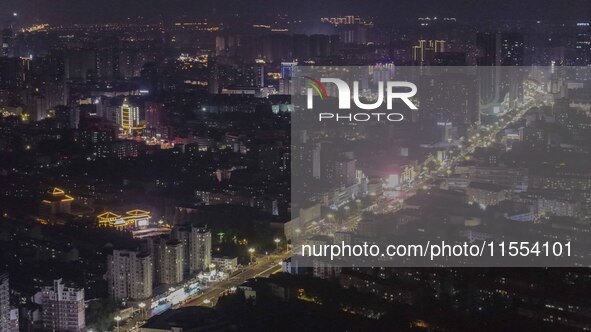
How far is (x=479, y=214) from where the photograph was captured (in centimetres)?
566

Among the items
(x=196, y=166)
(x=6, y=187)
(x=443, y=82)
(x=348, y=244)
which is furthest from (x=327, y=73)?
(x=348, y=244)

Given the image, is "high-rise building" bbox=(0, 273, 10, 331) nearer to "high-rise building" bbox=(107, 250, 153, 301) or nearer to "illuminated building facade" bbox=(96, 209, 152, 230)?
"high-rise building" bbox=(107, 250, 153, 301)

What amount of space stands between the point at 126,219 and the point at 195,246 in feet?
3.42

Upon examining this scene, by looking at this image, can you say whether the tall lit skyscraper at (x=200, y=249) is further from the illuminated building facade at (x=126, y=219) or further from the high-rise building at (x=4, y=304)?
the high-rise building at (x=4, y=304)

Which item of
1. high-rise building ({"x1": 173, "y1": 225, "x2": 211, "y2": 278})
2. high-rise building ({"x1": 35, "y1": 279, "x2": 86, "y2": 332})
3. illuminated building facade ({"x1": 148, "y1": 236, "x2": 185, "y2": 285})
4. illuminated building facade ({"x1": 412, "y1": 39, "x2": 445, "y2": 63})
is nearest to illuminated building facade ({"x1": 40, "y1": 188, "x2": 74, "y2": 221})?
high-rise building ({"x1": 173, "y1": 225, "x2": 211, "y2": 278})

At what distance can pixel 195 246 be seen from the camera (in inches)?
191

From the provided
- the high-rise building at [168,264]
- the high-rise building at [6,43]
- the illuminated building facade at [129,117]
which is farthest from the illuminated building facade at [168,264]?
the high-rise building at [6,43]

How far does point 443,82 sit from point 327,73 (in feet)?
3.50

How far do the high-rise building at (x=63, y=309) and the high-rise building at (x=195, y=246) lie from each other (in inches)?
33.7

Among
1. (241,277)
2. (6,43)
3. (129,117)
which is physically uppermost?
(6,43)

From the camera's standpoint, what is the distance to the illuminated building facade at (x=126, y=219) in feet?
18.6

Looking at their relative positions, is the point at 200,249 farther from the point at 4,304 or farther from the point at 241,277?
the point at 4,304

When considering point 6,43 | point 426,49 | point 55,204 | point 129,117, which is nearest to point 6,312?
point 55,204

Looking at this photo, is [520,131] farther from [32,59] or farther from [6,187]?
[32,59]
